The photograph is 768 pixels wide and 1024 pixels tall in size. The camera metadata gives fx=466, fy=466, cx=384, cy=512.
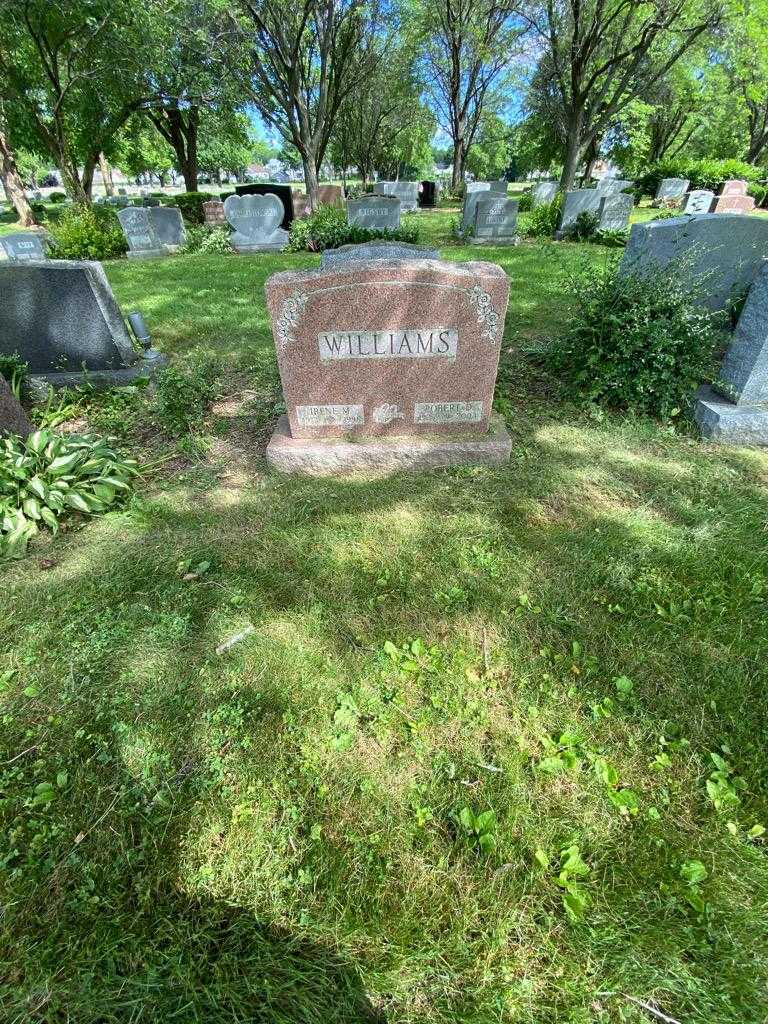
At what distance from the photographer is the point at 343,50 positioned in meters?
14.6

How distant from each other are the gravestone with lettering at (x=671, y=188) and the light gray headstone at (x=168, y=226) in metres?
19.7

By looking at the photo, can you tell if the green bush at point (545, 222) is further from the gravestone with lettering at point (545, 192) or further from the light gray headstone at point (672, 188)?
the light gray headstone at point (672, 188)

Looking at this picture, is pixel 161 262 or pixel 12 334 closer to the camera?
pixel 12 334

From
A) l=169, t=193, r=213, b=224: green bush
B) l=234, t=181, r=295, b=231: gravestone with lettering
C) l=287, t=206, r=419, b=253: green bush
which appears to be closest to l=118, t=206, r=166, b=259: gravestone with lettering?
l=234, t=181, r=295, b=231: gravestone with lettering

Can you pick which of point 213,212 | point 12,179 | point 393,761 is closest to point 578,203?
point 213,212

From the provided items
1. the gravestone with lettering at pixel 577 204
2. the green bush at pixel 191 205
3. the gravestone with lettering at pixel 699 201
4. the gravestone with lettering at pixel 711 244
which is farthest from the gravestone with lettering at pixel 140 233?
the gravestone with lettering at pixel 699 201

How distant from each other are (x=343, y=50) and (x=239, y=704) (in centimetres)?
1981

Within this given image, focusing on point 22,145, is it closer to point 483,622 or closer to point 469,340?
point 469,340

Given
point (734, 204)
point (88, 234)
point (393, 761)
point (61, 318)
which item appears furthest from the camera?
point (734, 204)

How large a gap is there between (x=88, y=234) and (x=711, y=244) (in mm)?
13177

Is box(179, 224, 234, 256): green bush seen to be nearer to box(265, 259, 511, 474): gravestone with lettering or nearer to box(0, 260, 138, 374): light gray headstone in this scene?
box(0, 260, 138, 374): light gray headstone

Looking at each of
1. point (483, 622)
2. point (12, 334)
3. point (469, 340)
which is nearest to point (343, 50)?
point (12, 334)

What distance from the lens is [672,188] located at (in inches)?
797

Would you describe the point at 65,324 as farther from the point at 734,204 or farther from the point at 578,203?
the point at 734,204
